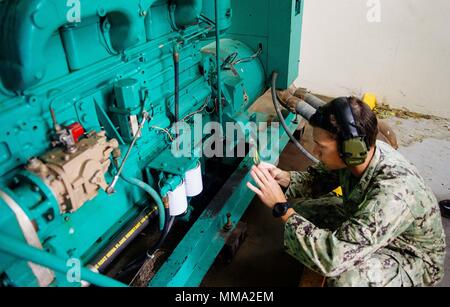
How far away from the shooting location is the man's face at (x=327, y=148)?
58.7 inches

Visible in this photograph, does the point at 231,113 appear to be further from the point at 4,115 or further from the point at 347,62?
the point at 347,62

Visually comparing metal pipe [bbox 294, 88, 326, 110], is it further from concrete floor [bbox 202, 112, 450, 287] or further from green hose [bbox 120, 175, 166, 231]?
green hose [bbox 120, 175, 166, 231]

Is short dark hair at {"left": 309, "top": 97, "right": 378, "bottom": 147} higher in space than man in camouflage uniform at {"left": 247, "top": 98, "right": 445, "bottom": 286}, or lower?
higher

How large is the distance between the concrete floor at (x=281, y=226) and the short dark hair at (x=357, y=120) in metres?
1.06

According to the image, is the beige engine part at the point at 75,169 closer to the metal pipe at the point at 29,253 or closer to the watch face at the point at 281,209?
the metal pipe at the point at 29,253

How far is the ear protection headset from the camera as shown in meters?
1.40

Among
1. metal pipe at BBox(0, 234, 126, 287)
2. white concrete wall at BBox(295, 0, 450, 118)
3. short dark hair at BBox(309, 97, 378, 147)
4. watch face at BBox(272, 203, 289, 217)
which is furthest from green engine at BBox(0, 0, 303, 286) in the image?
white concrete wall at BBox(295, 0, 450, 118)

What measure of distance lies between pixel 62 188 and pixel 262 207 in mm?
1648

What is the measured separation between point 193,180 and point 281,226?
0.80 metres

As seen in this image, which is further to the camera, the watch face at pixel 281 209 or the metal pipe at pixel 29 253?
the watch face at pixel 281 209

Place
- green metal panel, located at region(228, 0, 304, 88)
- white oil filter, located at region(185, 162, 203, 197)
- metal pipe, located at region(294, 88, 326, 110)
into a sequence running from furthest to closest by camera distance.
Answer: metal pipe, located at region(294, 88, 326, 110)
green metal panel, located at region(228, 0, 304, 88)
white oil filter, located at region(185, 162, 203, 197)

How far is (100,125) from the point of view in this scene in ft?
5.37

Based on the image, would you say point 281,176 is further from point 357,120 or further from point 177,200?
point 357,120

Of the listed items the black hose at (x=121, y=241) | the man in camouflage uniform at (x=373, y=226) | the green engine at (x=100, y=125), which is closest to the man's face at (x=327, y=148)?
the man in camouflage uniform at (x=373, y=226)
